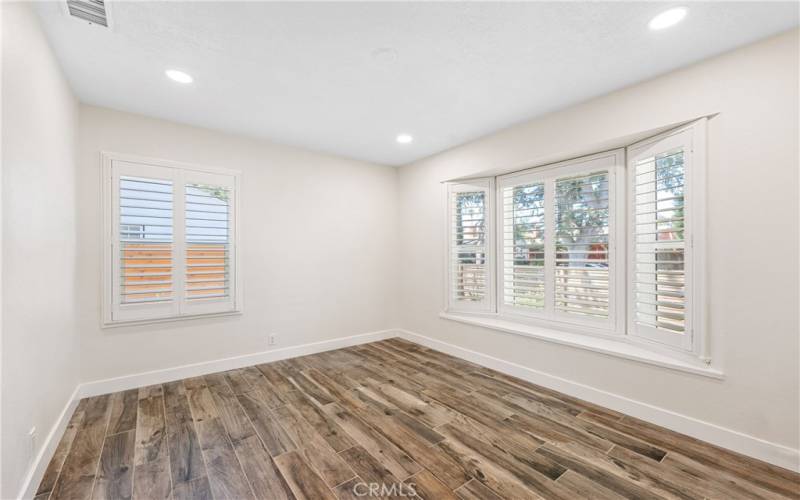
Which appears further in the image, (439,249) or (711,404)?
(439,249)

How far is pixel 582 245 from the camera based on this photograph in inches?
124

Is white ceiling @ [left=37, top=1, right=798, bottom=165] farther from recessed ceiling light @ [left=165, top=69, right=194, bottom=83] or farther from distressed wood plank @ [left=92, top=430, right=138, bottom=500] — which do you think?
distressed wood plank @ [left=92, top=430, right=138, bottom=500]

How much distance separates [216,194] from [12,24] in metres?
2.01

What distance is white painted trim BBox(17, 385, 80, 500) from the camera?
1.69 meters

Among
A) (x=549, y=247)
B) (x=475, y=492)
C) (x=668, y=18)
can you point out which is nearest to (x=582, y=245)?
(x=549, y=247)

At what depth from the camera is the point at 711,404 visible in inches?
88.6

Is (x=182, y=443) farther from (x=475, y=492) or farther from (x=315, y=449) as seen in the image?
(x=475, y=492)

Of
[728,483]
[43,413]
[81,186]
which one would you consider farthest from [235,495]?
[81,186]

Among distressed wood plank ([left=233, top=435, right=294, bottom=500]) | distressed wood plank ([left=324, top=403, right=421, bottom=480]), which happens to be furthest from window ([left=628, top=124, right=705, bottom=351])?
distressed wood plank ([left=233, top=435, right=294, bottom=500])

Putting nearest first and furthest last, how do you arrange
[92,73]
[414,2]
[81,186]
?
[414,2], [92,73], [81,186]

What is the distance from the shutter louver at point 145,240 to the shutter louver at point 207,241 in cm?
17

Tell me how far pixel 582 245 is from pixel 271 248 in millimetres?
3298

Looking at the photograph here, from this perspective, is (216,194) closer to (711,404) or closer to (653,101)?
(653,101)

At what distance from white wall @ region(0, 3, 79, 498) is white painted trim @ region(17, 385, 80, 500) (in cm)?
5
